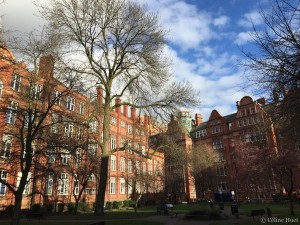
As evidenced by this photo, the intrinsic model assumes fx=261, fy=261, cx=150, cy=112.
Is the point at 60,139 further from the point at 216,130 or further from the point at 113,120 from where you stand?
the point at 216,130

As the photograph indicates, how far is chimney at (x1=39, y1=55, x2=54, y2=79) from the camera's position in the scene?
15.5m

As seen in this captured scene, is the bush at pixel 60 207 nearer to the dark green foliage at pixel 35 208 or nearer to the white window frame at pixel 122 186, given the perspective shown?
the dark green foliage at pixel 35 208

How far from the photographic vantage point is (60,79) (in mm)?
15766

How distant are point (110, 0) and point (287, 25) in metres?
14.7

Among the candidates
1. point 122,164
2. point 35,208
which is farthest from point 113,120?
point 35,208

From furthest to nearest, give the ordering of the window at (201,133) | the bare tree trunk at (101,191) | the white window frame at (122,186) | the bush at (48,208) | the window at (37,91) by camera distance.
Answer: the window at (201,133) → the white window frame at (122,186) → the bush at (48,208) → the bare tree trunk at (101,191) → the window at (37,91)

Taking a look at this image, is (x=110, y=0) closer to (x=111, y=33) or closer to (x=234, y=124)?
(x=111, y=33)

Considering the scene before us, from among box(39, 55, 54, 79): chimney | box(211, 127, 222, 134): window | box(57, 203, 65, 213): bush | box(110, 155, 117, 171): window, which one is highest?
box(211, 127, 222, 134): window

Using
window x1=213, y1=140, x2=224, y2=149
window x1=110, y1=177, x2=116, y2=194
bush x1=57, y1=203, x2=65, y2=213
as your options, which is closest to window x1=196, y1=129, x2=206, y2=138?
window x1=213, y1=140, x2=224, y2=149

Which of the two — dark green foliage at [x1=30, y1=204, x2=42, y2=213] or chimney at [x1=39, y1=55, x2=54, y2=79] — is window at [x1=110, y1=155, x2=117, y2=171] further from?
chimney at [x1=39, y1=55, x2=54, y2=79]

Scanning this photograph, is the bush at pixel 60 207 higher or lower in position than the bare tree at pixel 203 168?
lower

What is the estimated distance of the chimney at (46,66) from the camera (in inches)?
609

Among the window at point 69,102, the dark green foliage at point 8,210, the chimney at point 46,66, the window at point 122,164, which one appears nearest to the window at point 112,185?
the window at point 122,164

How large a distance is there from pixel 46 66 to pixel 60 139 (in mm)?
4752
